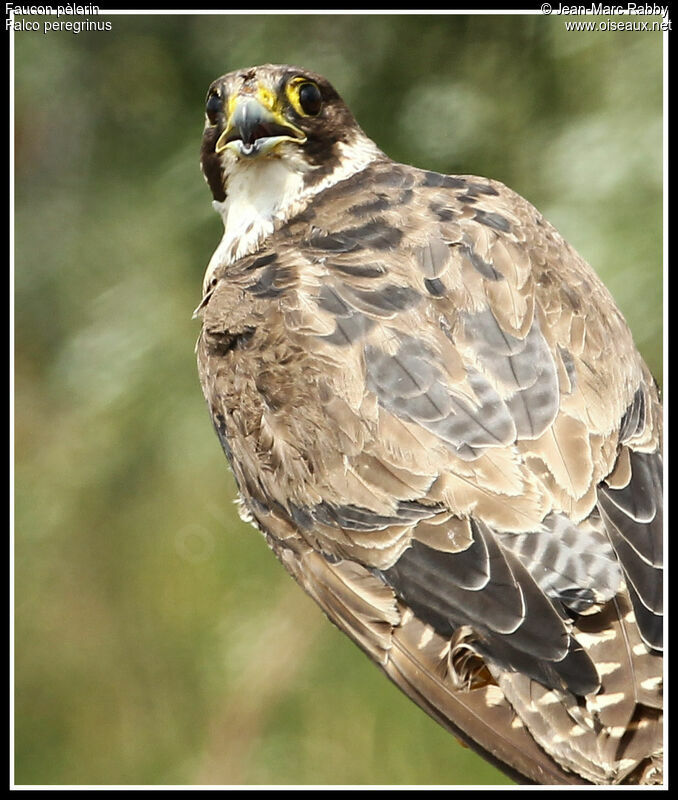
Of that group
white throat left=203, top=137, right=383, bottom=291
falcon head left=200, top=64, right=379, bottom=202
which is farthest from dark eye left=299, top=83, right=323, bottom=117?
white throat left=203, top=137, right=383, bottom=291

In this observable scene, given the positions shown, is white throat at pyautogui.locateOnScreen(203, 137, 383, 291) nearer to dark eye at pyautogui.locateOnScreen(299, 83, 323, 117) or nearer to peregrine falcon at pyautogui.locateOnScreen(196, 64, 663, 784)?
peregrine falcon at pyautogui.locateOnScreen(196, 64, 663, 784)

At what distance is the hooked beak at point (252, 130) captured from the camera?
3.80 m

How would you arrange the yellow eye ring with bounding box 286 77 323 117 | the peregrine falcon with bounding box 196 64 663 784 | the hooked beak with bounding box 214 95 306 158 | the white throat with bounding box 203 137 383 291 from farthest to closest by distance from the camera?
1. the white throat with bounding box 203 137 383 291
2. the yellow eye ring with bounding box 286 77 323 117
3. the hooked beak with bounding box 214 95 306 158
4. the peregrine falcon with bounding box 196 64 663 784

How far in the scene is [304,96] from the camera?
4.00m

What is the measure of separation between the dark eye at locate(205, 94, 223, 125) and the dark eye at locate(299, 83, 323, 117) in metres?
0.30

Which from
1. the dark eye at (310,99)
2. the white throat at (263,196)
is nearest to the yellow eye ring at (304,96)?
the dark eye at (310,99)

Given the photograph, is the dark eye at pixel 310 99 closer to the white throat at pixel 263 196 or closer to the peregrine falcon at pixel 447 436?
the peregrine falcon at pixel 447 436

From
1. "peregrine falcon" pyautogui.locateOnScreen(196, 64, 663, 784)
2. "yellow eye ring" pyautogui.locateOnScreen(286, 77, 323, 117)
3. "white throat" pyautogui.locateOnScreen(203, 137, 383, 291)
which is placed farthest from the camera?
"white throat" pyautogui.locateOnScreen(203, 137, 383, 291)

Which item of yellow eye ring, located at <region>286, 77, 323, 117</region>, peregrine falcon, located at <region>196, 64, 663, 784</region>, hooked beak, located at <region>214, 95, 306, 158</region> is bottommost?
peregrine falcon, located at <region>196, 64, 663, 784</region>

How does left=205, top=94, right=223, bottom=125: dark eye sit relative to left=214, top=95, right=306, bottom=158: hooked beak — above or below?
above

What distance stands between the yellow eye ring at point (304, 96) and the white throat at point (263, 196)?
192 millimetres

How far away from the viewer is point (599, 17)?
4746mm

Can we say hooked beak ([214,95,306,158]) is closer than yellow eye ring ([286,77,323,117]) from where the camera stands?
Yes

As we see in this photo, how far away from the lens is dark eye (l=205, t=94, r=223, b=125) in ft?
13.0
